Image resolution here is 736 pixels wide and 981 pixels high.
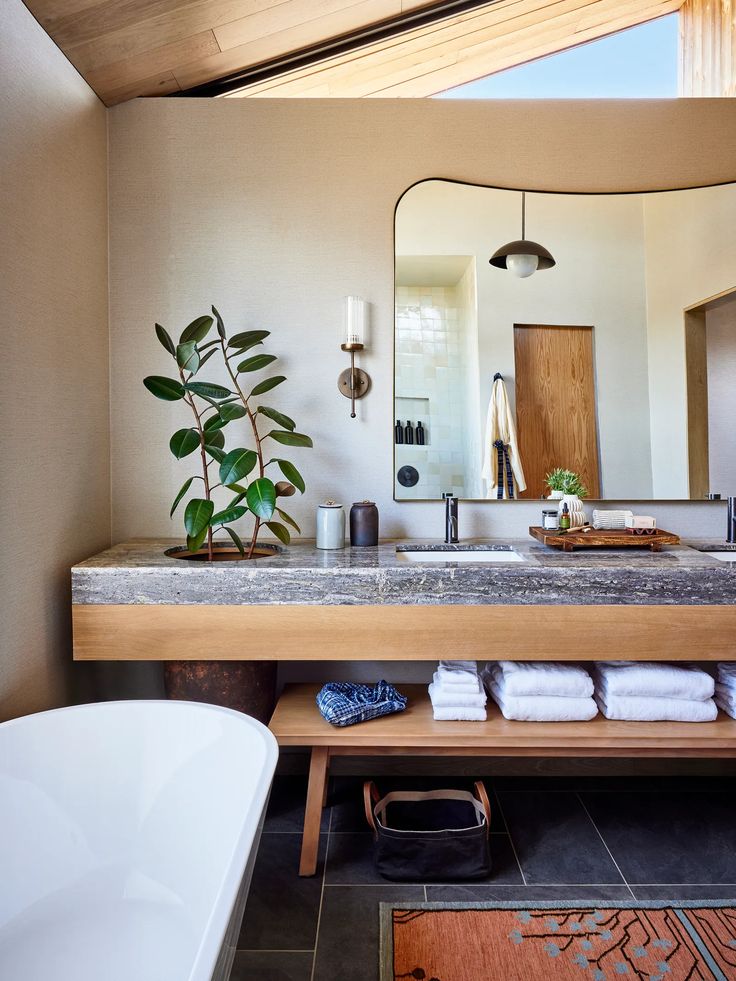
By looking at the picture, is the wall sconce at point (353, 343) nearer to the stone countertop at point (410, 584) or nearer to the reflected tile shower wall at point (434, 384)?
the reflected tile shower wall at point (434, 384)

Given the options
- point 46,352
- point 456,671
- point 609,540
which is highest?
point 46,352

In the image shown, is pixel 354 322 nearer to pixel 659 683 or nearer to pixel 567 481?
pixel 567 481

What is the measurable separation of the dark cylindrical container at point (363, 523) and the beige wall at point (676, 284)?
1073mm

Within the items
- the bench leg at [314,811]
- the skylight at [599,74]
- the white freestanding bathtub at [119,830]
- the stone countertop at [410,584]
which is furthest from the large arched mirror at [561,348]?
the white freestanding bathtub at [119,830]

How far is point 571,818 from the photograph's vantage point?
216cm

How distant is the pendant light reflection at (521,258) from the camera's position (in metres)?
2.40

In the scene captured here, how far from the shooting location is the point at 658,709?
1.94 m

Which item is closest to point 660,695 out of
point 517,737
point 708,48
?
point 517,737

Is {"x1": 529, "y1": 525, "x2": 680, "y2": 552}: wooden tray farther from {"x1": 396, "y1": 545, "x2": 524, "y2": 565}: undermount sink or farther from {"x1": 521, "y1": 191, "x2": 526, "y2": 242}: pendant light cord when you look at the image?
{"x1": 521, "y1": 191, "x2": 526, "y2": 242}: pendant light cord

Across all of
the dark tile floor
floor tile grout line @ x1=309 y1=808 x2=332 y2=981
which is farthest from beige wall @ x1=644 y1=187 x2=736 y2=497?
floor tile grout line @ x1=309 y1=808 x2=332 y2=981

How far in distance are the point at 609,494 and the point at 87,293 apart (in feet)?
6.54

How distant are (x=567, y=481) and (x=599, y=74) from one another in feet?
5.29

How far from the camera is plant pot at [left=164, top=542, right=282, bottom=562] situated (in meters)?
2.22

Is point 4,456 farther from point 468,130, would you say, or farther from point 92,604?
point 468,130
